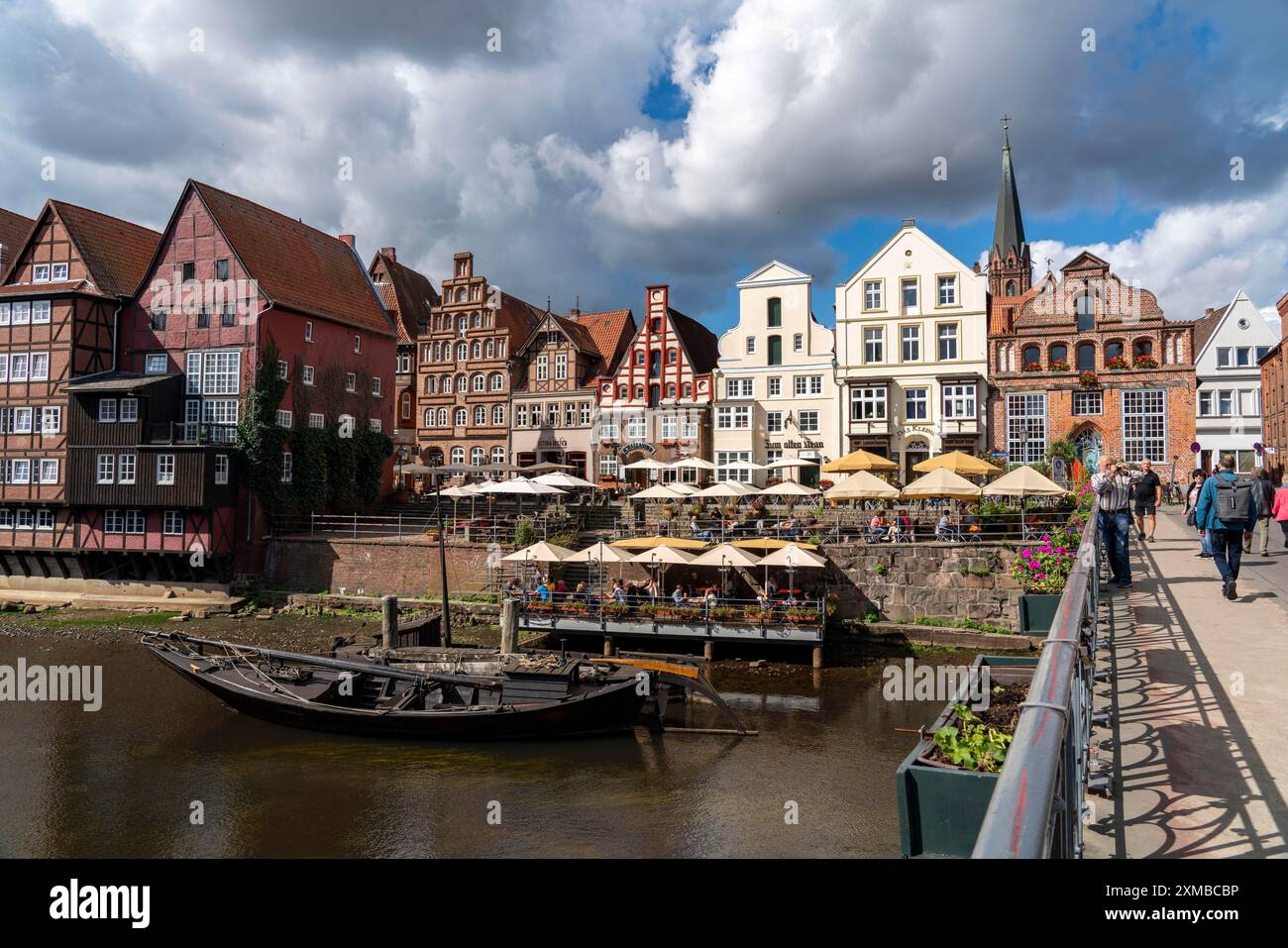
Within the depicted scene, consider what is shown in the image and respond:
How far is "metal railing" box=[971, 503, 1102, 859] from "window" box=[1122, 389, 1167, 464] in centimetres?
4210

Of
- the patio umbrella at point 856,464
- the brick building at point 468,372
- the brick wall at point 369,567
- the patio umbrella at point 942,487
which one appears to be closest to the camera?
the patio umbrella at point 942,487

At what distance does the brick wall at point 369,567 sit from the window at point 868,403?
20.1 metres

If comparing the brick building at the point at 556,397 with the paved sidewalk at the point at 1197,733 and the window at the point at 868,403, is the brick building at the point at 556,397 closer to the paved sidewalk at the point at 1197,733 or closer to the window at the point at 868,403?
the window at the point at 868,403

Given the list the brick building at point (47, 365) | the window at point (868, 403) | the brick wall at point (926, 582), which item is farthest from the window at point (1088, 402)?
the brick building at point (47, 365)

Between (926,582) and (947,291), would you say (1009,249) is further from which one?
(926,582)

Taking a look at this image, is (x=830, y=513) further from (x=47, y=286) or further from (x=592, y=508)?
(x=47, y=286)

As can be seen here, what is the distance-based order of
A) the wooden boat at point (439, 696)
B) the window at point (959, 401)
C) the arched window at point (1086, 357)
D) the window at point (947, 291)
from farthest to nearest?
the window at point (947, 291), the window at point (959, 401), the arched window at point (1086, 357), the wooden boat at point (439, 696)

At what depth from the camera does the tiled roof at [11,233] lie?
4166 centimetres

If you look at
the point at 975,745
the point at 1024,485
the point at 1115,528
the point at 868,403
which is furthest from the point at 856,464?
the point at 975,745

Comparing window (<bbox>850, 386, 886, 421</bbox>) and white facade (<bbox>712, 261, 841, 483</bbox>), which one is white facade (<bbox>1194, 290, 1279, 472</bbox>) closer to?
window (<bbox>850, 386, 886, 421</bbox>)

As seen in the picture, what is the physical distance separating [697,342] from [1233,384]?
100 ft

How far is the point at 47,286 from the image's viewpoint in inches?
1528

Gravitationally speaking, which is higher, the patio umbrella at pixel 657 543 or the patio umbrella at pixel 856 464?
the patio umbrella at pixel 856 464
